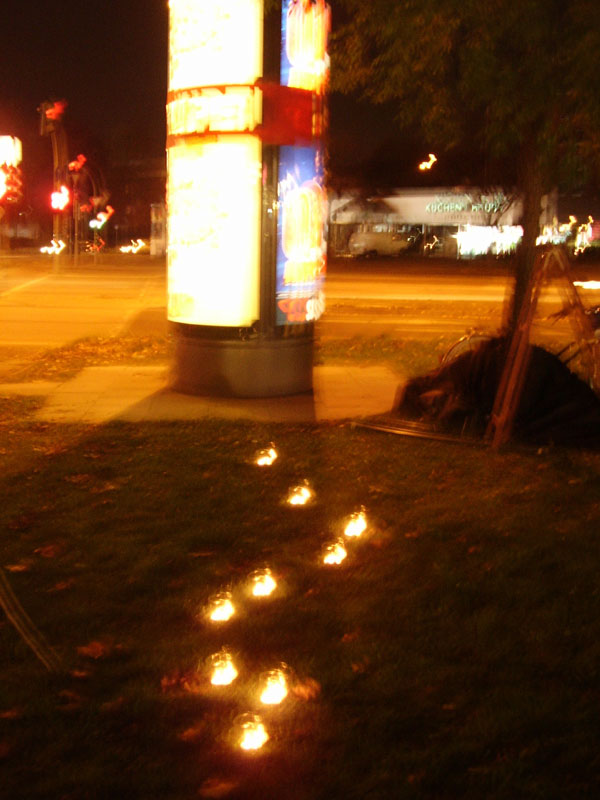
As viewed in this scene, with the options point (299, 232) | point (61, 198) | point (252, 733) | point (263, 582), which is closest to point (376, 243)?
point (61, 198)

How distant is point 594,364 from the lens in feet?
28.4

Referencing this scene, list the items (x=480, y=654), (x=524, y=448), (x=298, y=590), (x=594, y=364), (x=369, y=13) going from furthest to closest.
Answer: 1. (x=369, y=13)
2. (x=594, y=364)
3. (x=524, y=448)
4. (x=298, y=590)
5. (x=480, y=654)

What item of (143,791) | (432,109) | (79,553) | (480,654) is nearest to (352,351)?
(432,109)

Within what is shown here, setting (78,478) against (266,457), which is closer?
(78,478)

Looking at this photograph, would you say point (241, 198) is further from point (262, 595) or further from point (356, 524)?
point (262, 595)

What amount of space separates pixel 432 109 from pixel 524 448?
15.9 ft

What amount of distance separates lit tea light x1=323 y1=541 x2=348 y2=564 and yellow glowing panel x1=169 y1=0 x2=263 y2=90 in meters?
5.83

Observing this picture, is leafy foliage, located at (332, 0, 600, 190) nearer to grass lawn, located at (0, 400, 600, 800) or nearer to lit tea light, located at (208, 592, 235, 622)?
grass lawn, located at (0, 400, 600, 800)

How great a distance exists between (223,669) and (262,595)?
0.85 m

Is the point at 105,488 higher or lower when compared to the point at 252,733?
higher

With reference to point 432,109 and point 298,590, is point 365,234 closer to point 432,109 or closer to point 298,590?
point 432,109

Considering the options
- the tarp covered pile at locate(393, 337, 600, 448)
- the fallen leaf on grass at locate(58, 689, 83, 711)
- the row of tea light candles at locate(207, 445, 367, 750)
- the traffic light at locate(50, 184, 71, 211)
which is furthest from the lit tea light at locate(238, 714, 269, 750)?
the traffic light at locate(50, 184, 71, 211)

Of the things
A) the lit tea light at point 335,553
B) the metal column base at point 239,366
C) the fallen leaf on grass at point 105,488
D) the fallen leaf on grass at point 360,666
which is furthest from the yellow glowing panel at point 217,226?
the fallen leaf on grass at point 360,666

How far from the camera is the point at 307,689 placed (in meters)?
4.05
